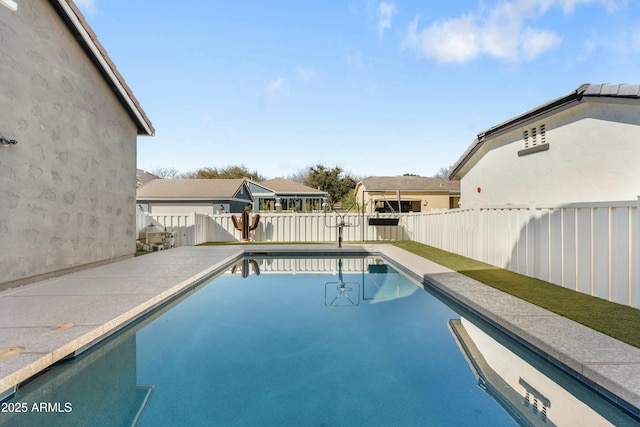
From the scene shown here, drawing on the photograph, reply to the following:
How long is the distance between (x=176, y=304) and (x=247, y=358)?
204 centimetres

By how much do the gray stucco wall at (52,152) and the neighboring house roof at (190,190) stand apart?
13549mm

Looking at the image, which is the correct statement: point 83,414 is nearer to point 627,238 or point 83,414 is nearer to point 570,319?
point 570,319

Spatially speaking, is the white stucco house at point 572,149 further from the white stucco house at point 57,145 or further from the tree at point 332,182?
the tree at point 332,182

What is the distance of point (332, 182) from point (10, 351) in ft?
115

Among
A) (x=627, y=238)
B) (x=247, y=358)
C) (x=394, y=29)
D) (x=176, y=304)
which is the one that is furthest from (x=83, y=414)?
(x=394, y=29)

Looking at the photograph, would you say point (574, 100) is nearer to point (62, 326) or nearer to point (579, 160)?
point (579, 160)

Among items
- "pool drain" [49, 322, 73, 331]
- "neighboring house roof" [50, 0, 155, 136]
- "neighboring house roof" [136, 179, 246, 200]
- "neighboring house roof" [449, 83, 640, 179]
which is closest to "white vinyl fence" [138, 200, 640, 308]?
"neighboring house roof" [449, 83, 640, 179]

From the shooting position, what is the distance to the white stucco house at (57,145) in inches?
188

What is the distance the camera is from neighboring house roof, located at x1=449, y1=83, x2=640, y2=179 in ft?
19.7

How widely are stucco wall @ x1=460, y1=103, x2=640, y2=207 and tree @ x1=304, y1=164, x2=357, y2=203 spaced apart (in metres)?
26.9

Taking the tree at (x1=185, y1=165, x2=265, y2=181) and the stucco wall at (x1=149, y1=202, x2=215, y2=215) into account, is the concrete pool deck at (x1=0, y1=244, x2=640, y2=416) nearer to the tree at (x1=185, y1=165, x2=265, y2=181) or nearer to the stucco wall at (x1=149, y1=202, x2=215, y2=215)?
the stucco wall at (x1=149, y1=202, x2=215, y2=215)

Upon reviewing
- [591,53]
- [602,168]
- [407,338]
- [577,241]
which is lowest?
[407,338]

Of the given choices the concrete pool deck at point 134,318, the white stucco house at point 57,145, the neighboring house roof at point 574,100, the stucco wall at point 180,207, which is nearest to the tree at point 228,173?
the stucco wall at point 180,207

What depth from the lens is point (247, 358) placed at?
3.16m
